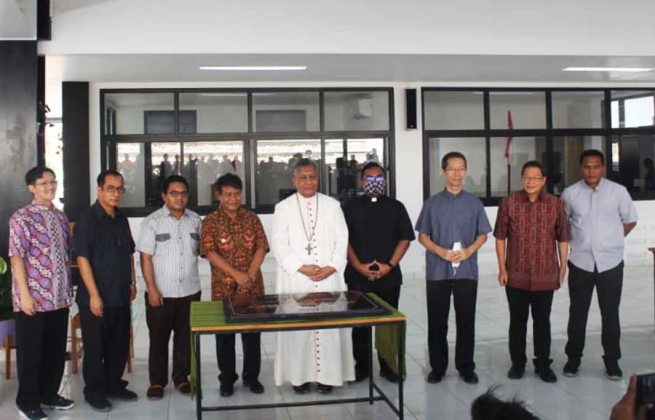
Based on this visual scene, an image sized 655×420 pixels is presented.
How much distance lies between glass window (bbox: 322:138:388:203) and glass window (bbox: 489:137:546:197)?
1.73 metres

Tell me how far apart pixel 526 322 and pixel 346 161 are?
5.37 meters

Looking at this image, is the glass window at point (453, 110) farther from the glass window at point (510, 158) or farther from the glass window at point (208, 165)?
the glass window at point (208, 165)

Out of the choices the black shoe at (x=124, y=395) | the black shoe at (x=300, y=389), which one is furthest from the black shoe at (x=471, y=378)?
the black shoe at (x=124, y=395)

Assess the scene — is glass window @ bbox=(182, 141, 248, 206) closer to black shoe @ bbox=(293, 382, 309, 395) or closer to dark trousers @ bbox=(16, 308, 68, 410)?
black shoe @ bbox=(293, 382, 309, 395)

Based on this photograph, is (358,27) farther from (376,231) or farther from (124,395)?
(124,395)

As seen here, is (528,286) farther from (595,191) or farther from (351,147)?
(351,147)

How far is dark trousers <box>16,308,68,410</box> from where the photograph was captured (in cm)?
429

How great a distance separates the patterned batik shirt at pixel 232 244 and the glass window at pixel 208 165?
5.12 m

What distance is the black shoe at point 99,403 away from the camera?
4.55 metres

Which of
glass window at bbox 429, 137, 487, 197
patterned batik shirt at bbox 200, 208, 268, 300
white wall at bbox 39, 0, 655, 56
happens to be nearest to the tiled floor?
patterned batik shirt at bbox 200, 208, 268, 300

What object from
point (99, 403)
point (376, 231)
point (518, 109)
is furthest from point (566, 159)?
point (99, 403)

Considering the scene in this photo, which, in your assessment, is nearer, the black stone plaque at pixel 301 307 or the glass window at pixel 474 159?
the black stone plaque at pixel 301 307

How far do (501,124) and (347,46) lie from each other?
13.0ft

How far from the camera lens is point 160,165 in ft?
32.6
